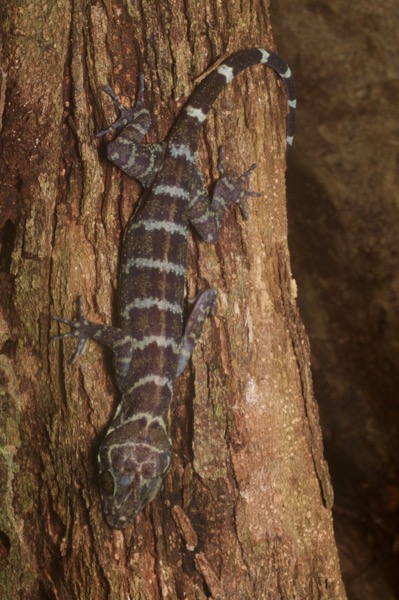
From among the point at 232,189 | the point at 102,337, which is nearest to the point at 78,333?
the point at 102,337

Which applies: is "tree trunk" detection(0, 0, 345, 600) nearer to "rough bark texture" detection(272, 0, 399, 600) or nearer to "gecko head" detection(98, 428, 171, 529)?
"gecko head" detection(98, 428, 171, 529)

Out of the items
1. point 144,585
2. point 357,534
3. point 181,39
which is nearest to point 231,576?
point 144,585

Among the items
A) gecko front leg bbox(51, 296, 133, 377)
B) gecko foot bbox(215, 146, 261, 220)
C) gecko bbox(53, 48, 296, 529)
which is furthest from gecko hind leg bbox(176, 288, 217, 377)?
gecko foot bbox(215, 146, 261, 220)

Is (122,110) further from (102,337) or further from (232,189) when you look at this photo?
(102,337)

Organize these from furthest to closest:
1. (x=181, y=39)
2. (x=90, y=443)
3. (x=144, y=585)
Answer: (x=181, y=39) → (x=90, y=443) → (x=144, y=585)

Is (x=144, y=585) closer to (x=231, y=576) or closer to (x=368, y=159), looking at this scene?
(x=231, y=576)
